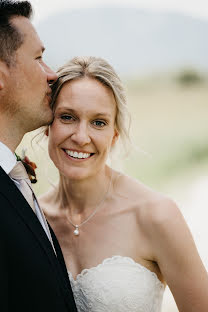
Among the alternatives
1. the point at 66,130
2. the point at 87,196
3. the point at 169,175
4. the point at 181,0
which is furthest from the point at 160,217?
the point at 181,0

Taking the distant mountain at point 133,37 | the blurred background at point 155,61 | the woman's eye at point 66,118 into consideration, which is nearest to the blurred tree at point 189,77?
the blurred background at point 155,61

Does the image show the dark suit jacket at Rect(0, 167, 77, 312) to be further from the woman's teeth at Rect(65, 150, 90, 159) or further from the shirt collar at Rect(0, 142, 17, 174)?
the woman's teeth at Rect(65, 150, 90, 159)

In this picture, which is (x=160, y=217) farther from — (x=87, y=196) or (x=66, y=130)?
(x=66, y=130)

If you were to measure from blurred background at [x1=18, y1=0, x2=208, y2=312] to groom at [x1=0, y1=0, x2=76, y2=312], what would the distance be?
10.1 meters

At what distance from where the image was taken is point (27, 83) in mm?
2824

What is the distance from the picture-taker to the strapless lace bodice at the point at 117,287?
3.20 m

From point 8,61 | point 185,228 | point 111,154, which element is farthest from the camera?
point 111,154

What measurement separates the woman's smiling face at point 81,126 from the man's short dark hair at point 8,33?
0.60m

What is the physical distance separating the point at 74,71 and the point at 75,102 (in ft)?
0.97

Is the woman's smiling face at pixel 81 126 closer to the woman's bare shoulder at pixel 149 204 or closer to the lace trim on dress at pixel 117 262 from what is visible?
the woman's bare shoulder at pixel 149 204

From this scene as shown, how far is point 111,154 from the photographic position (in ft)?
12.4

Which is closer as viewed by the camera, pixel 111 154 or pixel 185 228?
pixel 185 228

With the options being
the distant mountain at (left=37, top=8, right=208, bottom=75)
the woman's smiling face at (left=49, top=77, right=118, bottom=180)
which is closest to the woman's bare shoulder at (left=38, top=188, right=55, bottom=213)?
the woman's smiling face at (left=49, top=77, right=118, bottom=180)

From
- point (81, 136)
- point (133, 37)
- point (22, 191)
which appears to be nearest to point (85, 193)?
point (81, 136)
